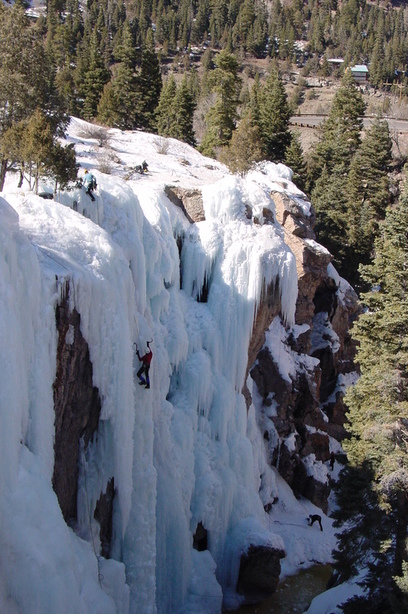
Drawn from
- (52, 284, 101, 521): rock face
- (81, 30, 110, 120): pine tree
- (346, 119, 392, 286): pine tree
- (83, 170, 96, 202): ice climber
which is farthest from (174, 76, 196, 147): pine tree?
(52, 284, 101, 521): rock face

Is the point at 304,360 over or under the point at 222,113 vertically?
under

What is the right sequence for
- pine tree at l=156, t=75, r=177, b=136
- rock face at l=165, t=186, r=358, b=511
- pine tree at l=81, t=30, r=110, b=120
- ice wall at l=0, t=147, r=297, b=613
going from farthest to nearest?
1. pine tree at l=81, t=30, r=110, b=120
2. pine tree at l=156, t=75, r=177, b=136
3. rock face at l=165, t=186, r=358, b=511
4. ice wall at l=0, t=147, r=297, b=613

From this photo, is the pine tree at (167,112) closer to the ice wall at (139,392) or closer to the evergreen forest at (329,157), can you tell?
the evergreen forest at (329,157)

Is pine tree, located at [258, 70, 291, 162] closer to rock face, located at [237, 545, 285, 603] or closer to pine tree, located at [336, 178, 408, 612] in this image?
pine tree, located at [336, 178, 408, 612]

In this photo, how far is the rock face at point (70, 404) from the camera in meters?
9.67

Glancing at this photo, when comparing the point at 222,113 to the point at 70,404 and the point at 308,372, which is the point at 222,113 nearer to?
the point at 308,372


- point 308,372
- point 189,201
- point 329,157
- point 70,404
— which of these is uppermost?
point 329,157

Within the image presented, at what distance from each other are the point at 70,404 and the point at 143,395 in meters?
3.01

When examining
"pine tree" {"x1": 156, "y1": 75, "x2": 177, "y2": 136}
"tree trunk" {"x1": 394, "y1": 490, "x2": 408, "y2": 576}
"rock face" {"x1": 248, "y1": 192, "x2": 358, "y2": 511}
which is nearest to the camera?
"tree trunk" {"x1": 394, "y1": 490, "x2": 408, "y2": 576}

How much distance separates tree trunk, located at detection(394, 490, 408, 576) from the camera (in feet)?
41.7

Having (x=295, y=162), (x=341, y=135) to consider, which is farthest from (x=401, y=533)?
(x=341, y=135)

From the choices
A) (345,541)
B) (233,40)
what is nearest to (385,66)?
(233,40)

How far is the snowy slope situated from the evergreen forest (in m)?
2.38

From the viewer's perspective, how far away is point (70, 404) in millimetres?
10094
